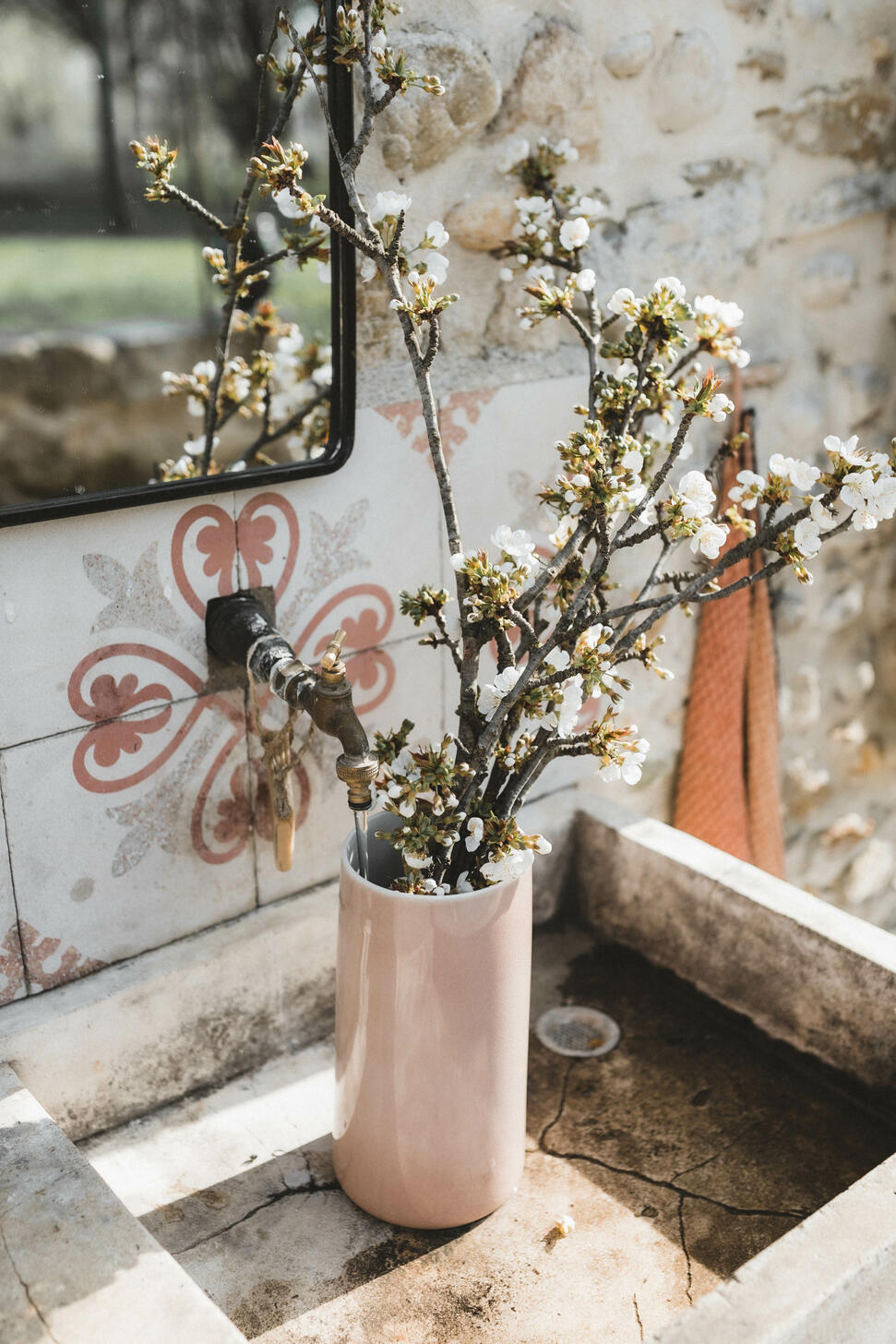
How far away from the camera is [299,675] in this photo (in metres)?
1.06

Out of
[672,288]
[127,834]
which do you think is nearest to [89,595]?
[127,834]

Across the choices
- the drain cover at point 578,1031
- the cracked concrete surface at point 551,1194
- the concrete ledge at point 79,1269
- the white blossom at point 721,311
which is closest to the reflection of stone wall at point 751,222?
the white blossom at point 721,311

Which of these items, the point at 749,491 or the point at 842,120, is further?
the point at 842,120

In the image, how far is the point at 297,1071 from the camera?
128 cm

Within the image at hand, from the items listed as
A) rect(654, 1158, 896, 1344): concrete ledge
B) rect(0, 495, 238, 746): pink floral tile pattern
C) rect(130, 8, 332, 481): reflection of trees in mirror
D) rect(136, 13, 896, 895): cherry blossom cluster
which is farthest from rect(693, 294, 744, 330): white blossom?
rect(654, 1158, 896, 1344): concrete ledge

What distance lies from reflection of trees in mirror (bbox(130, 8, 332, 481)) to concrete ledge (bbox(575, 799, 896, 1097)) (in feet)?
2.05

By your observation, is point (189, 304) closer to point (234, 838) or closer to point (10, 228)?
point (10, 228)

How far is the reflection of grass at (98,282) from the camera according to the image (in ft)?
3.18

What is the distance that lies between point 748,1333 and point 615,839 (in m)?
0.71

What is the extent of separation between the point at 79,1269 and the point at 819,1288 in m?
0.51

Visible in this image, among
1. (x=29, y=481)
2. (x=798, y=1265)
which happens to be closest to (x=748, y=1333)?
(x=798, y=1265)

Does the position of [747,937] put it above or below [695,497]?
below

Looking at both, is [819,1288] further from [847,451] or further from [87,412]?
[87,412]

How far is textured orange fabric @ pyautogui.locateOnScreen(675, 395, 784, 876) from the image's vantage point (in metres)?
1.75
